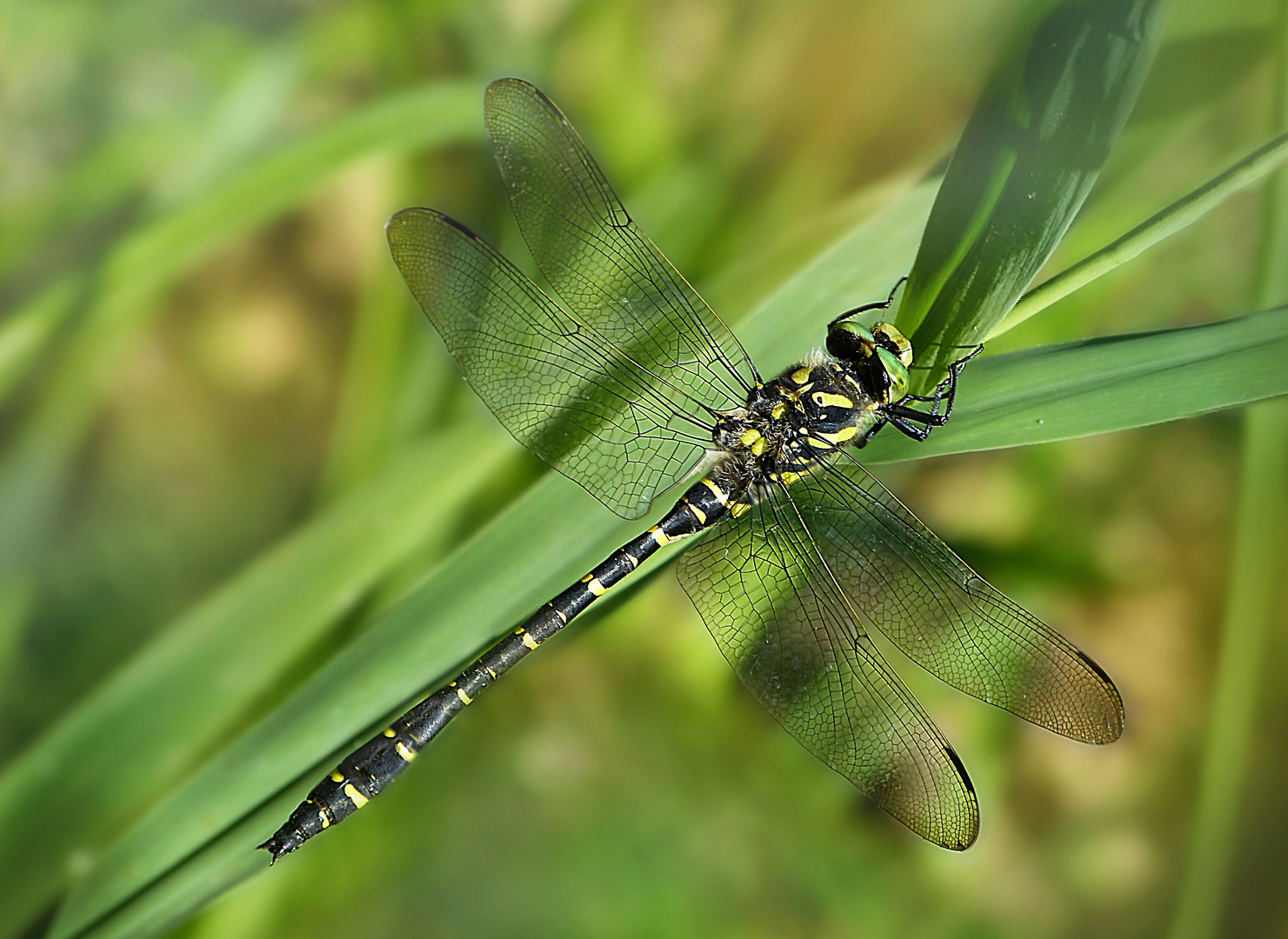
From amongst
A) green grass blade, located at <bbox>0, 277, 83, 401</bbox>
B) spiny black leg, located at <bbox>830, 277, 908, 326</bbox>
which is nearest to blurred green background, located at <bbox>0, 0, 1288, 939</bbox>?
green grass blade, located at <bbox>0, 277, 83, 401</bbox>

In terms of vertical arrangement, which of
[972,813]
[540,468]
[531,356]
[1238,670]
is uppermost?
[540,468]

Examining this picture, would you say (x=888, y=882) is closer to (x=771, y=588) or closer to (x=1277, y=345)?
(x=771, y=588)

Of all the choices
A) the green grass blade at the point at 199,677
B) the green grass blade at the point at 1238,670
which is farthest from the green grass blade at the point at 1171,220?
→ the green grass blade at the point at 199,677

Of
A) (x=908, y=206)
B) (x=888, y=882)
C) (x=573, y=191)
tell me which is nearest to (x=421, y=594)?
(x=573, y=191)

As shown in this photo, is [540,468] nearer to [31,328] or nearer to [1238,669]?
[31,328]

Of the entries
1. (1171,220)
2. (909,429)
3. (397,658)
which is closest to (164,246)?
(397,658)

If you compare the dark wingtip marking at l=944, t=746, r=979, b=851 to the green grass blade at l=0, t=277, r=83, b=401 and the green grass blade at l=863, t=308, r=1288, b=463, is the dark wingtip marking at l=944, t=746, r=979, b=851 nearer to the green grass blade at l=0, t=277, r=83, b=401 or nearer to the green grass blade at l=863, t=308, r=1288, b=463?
the green grass blade at l=863, t=308, r=1288, b=463
